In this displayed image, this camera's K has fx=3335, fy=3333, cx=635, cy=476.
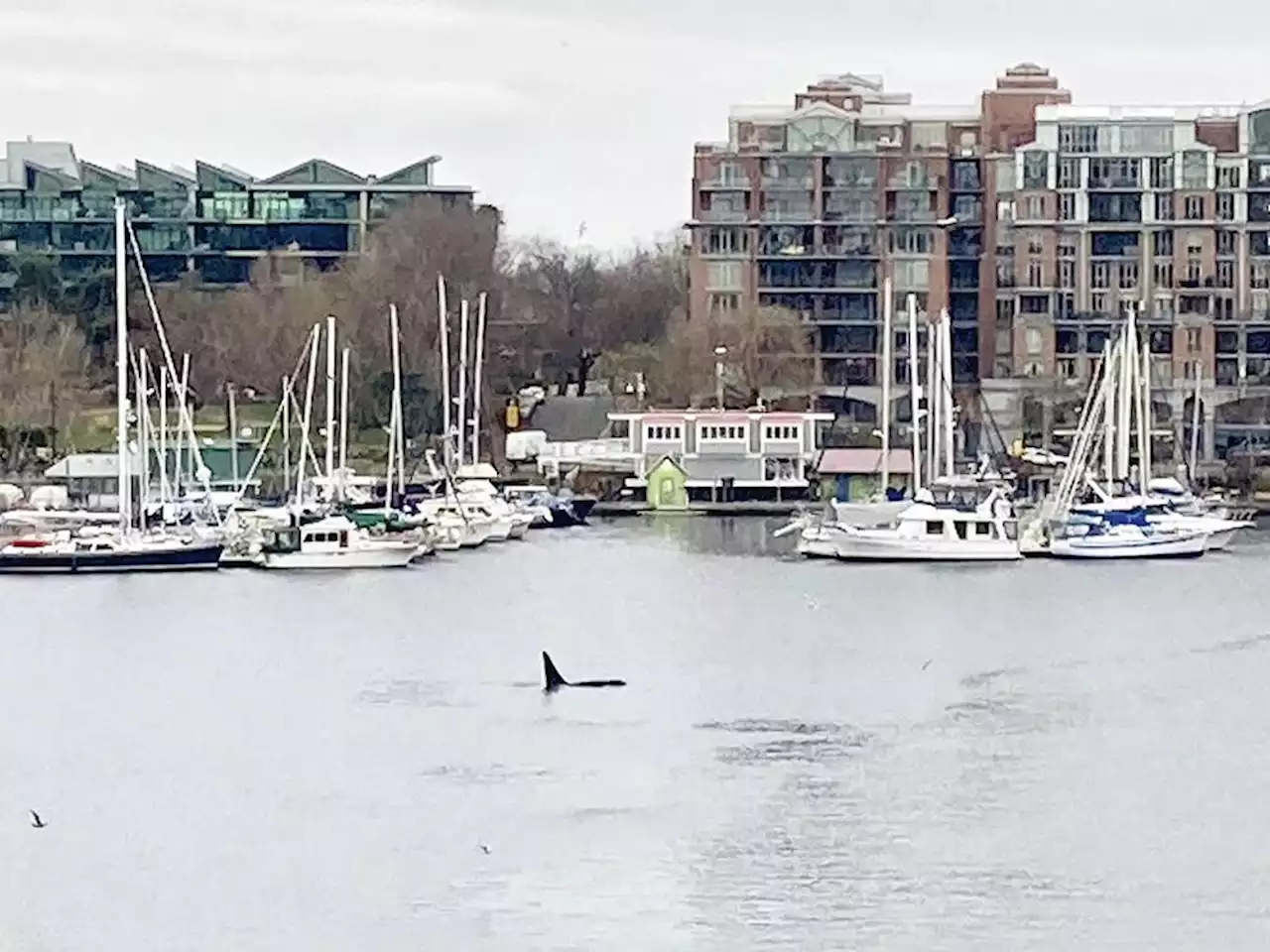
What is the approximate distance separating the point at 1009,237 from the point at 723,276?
7490mm

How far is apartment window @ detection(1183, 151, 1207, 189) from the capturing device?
84625 mm

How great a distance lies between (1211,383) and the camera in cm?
8388

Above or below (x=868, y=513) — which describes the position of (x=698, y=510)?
below

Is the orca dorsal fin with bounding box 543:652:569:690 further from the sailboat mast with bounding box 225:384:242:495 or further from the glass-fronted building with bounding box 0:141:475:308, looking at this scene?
the glass-fronted building with bounding box 0:141:475:308

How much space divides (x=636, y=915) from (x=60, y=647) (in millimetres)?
19556

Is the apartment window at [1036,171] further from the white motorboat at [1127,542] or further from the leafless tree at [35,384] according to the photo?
the white motorboat at [1127,542]

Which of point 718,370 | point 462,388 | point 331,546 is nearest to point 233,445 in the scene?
point 462,388

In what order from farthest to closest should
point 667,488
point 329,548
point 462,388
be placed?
1. point 667,488
2. point 462,388
3. point 329,548

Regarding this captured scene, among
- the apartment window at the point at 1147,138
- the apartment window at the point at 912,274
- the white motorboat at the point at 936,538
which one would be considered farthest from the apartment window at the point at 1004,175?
the white motorboat at the point at 936,538

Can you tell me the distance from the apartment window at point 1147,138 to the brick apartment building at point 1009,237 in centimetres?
4

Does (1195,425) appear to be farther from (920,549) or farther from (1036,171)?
(920,549)

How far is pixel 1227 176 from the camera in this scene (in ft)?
279

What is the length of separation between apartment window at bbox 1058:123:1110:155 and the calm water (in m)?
36.7

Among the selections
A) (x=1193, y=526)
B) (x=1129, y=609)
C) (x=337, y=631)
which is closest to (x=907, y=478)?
(x=1193, y=526)
